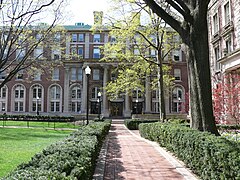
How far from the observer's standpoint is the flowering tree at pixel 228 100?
1773 cm

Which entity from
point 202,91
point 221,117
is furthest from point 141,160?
point 221,117

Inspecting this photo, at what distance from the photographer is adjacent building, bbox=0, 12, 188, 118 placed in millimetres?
53062

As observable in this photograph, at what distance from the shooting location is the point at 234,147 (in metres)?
4.61

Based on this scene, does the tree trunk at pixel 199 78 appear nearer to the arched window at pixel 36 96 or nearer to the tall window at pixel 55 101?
the tall window at pixel 55 101

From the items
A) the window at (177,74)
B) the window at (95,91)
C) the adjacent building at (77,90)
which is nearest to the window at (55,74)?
the adjacent building at (77,90)

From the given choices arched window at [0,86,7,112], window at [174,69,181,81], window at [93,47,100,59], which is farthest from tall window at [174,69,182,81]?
arched window at [0,86,7,112]

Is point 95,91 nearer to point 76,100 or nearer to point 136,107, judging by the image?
point 76,100

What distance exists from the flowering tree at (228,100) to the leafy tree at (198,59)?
9500 millimetres

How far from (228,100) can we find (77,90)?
39.6m

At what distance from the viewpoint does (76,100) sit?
54469mm

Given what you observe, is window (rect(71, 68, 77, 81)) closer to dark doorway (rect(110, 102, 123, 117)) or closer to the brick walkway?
dark doorway (rect(110, 102, 123, 117))

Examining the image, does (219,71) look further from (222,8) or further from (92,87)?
(92,87)

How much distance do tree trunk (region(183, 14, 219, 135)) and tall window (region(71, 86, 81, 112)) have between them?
4635cm

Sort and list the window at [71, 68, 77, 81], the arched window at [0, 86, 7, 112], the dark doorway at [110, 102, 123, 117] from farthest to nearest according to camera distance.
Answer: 1. the arched window at [0, 86, 7, 112]
2. the window at [71, 68, 77, 81]
3. the dark doorway at [110, 102, 123, 117]
